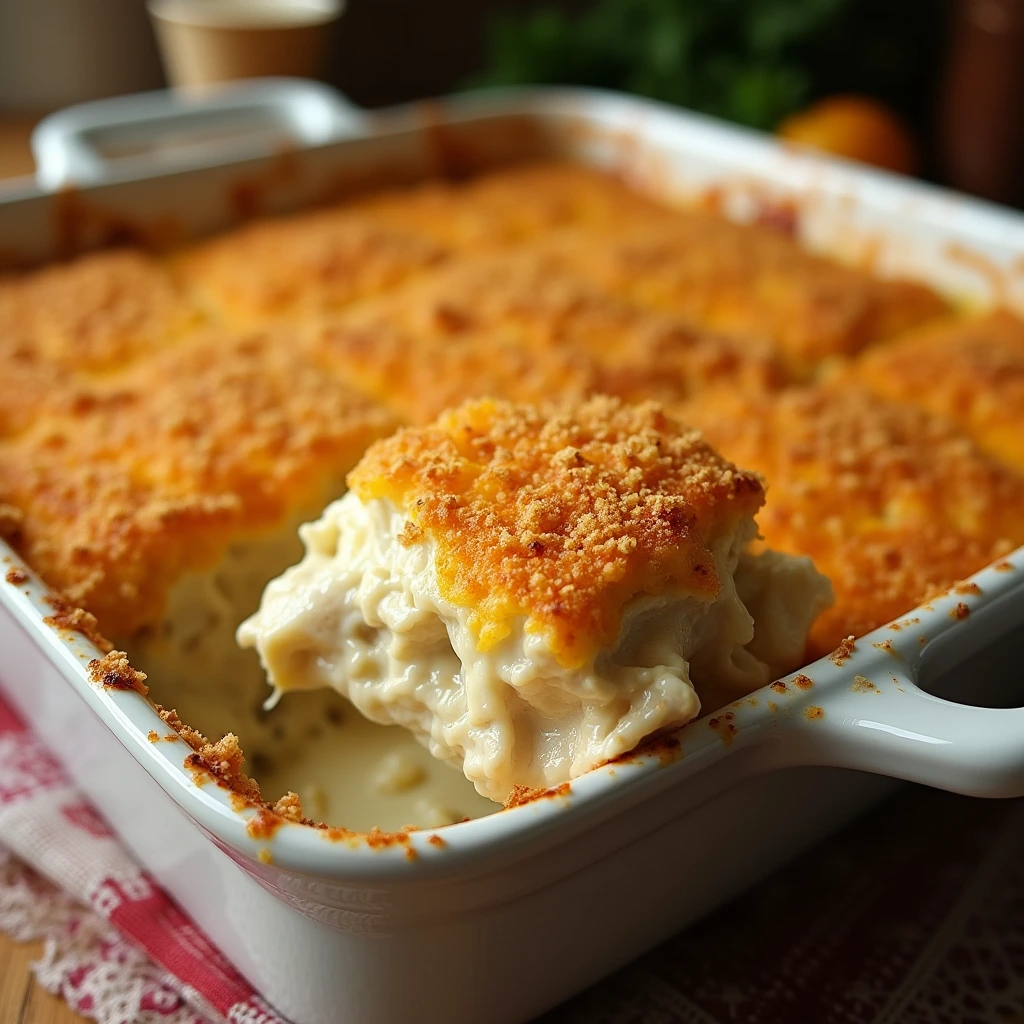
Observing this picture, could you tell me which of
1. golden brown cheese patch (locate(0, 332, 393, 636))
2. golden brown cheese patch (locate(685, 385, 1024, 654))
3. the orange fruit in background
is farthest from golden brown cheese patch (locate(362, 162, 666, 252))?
golden brown cheese patch (locate(685, 385, 1024, 654))

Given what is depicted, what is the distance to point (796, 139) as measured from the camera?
2.40 meters

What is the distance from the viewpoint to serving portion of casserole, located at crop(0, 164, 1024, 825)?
119 centimetres

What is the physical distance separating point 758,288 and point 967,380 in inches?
14.7

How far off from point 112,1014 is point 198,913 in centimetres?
10

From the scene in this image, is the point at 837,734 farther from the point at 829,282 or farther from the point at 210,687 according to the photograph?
the point at 829,282

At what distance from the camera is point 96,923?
1.14 m

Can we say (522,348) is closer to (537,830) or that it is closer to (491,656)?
(491,656)

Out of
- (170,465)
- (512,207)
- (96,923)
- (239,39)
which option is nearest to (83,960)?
(96,923)

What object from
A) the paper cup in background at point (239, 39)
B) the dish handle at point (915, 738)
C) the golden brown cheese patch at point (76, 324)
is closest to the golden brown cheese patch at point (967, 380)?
the dish handle at point (915, 738)

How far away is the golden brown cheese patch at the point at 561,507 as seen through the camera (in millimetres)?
873

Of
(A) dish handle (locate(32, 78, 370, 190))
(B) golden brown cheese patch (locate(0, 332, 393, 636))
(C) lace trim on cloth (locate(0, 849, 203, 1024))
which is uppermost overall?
(A) dish handle (locate(32, 78, 370, 190))

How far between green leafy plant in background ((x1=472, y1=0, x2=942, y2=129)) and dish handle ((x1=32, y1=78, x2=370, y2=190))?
596mm

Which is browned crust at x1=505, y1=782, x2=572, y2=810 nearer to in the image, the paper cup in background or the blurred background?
the blurred background

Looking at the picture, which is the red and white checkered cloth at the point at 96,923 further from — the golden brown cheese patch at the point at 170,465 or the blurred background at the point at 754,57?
the blurred background at the point at 754,57
